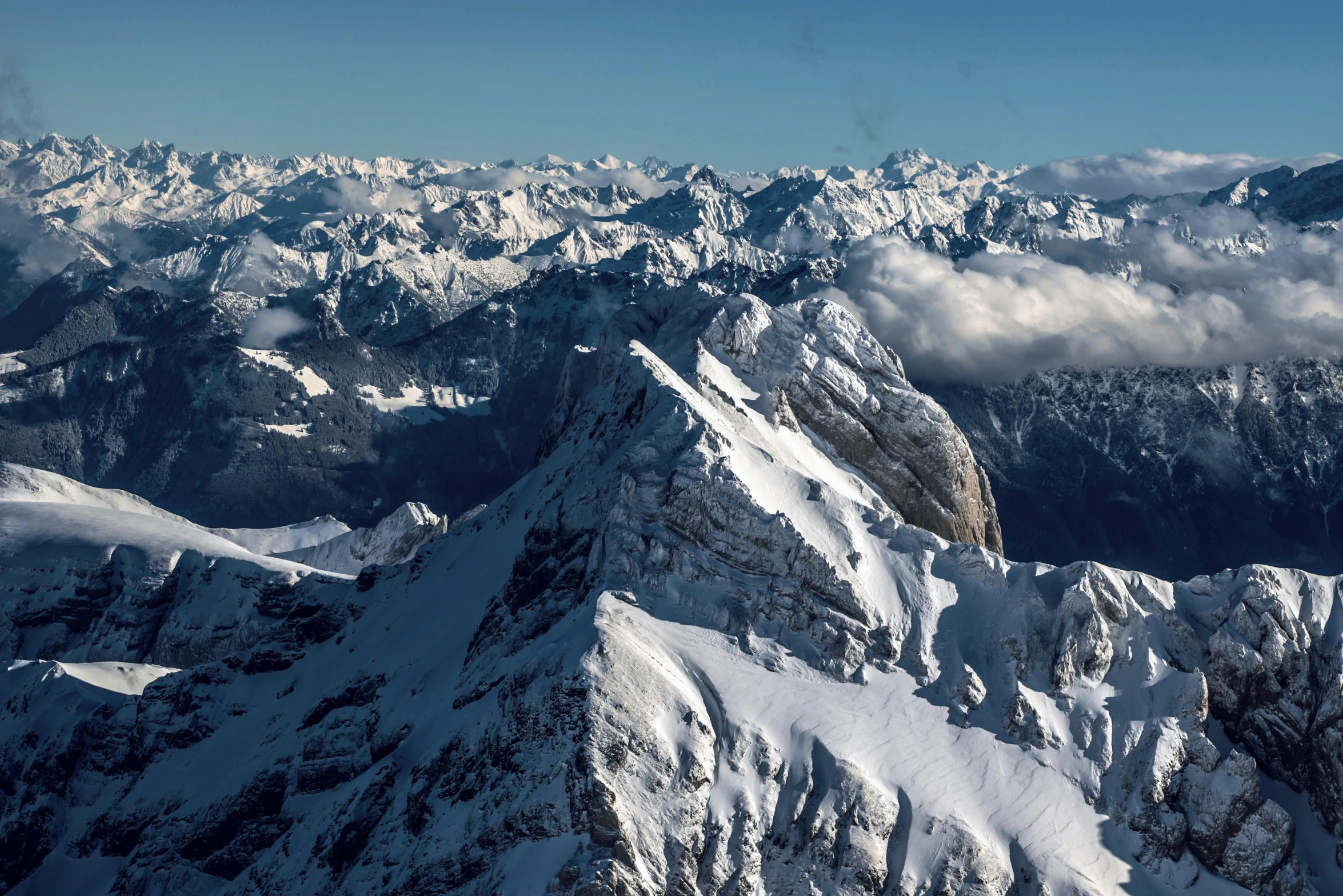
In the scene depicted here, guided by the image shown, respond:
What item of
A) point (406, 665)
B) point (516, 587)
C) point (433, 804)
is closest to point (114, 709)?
point (406, 665)

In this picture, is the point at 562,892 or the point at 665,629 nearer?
the point at 562,892

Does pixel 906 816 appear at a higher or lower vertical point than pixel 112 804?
higher

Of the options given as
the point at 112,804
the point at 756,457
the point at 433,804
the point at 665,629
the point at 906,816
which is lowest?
the point at 112,804

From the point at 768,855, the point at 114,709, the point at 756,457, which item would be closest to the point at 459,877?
the point at 768,855

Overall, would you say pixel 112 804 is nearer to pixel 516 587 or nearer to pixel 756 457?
pixel 516 587

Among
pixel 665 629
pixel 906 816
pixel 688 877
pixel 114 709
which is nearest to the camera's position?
pixel 688 877

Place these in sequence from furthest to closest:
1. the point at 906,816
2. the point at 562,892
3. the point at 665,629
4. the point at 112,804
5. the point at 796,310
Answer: the point at 796,310, the point at 112,804, the point at 665,629, the point at 906,816, the point at 562,892
